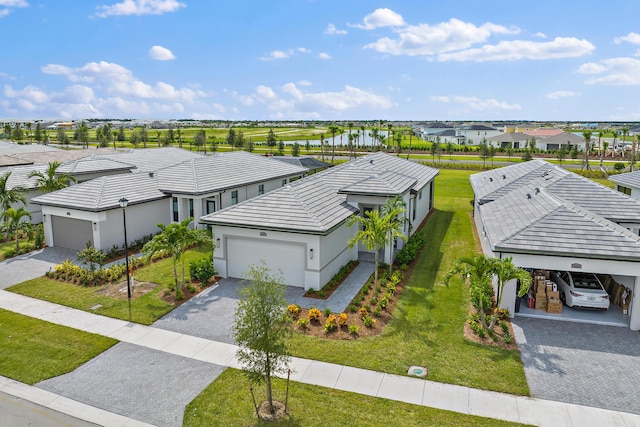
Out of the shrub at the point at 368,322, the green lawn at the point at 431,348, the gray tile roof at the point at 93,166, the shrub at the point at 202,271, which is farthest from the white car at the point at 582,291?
the gray tile roof at the point at 93,166

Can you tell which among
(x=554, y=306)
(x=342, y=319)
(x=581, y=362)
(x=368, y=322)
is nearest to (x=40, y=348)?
(x=342, y=319)

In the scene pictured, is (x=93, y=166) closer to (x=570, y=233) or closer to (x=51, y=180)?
(x=51, y=180)

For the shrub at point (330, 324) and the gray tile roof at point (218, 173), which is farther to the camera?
the gray tile roof at point (218, 173)

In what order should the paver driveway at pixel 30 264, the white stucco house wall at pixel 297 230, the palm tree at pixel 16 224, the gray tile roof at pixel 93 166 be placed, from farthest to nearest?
the gray tile roof at pixel 93 166
the palm tree at pixel 16 224
the paver driveway at pixel 30 264
the white stucco house wall at pixel 297 230

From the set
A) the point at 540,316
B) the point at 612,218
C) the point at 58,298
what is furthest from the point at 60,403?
the point at 612,218

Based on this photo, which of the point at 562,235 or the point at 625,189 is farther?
the point at 625,189

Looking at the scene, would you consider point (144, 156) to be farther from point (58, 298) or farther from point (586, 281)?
point (586, 281)

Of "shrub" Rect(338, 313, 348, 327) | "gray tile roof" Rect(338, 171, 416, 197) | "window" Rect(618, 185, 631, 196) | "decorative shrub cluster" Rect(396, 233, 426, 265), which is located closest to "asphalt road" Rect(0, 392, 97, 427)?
"shrub" Rect(338, 313, 348, 327)

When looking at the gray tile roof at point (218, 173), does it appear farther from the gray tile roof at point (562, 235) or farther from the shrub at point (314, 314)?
→ the gray tile roof at point (562, 235)

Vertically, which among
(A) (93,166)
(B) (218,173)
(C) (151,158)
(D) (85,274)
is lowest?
(D) (85,274)
